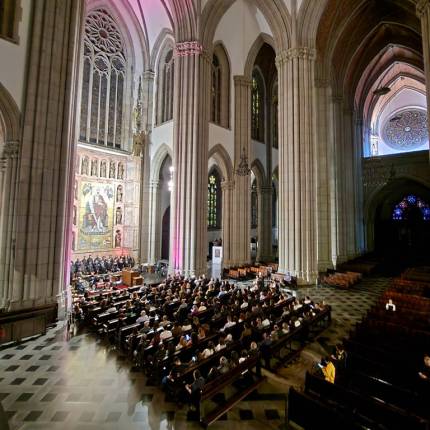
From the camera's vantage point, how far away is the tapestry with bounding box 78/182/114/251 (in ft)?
67.8

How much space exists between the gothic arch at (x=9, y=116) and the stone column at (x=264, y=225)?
20.0 meters

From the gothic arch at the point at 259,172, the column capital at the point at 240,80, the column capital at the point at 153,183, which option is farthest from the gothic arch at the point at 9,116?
the gothic arch at the point at 259,172

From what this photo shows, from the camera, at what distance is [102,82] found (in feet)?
73.6

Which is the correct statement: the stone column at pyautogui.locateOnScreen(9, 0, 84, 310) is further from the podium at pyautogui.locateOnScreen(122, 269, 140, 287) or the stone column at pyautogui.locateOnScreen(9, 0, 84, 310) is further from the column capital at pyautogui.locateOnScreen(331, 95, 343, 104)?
the column capital at pyautogui.locateOnScreen(331, 95, 343, 104)

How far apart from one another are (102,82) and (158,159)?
7.57m

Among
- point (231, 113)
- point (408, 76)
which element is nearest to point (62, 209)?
point (231, 113)

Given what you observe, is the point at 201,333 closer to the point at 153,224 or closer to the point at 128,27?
the point at 153,224

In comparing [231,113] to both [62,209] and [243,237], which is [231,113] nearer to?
[243,237]

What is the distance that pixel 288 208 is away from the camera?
16.7 metres

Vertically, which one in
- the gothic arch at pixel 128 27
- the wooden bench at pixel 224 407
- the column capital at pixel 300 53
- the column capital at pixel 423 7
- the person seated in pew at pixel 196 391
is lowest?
the wooden bench at pixel 224 407

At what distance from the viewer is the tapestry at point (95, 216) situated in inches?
813

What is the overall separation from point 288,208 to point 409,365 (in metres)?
11.5

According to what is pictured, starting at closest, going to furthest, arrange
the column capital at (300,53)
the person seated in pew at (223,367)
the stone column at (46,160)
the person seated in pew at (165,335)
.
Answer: the person seated in pew at (223,367), the person seated in pew at (165,335), the stone column at (46,160), the column capital at (300,53)

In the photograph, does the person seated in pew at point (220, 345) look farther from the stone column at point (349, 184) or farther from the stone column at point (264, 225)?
the stone column at point (349, 184)
